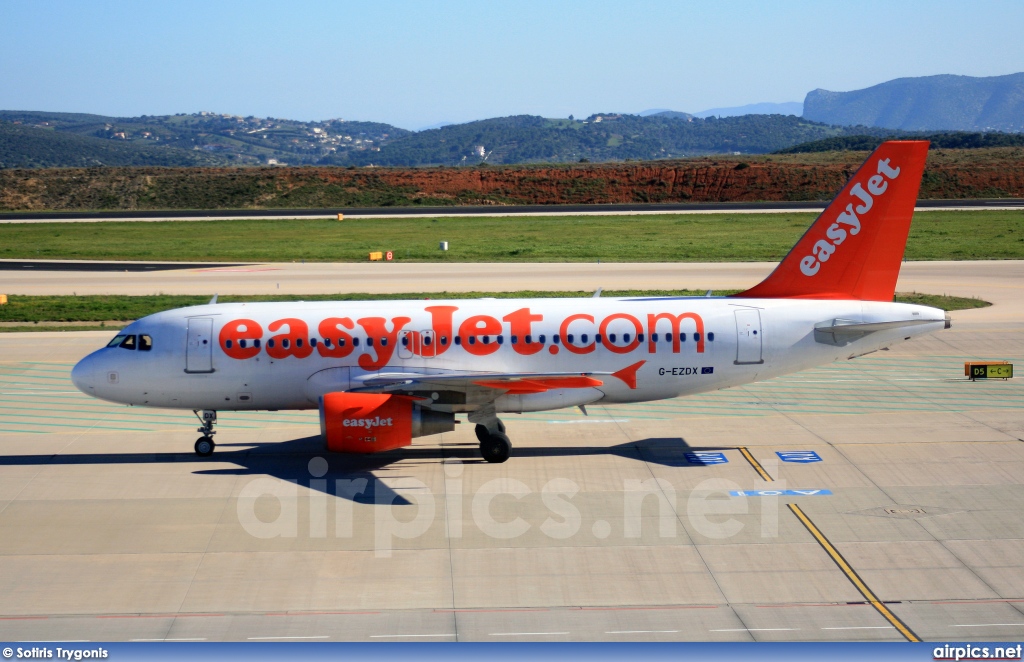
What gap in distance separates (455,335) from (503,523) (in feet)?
22.7

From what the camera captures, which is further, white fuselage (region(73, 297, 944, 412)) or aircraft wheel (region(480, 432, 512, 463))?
white fuselage (region(73, 297, 944, 412))

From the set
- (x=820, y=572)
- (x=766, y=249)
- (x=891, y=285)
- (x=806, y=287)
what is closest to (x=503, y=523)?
(x=820, y=572)

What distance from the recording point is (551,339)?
25.6 metres

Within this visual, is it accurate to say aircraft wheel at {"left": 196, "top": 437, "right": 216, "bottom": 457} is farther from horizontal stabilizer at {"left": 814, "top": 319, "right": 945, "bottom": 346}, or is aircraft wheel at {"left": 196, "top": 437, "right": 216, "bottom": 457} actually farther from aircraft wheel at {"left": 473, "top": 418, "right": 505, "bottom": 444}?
horizontal stabilizer at {"left": 814, "top": 319, "right": 945, "bottom": 346}

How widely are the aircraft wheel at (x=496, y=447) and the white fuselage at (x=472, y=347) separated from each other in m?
0.90

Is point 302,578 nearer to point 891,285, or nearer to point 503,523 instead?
point 503,523

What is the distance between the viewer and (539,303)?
26.5 m

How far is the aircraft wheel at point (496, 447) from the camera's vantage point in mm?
24312

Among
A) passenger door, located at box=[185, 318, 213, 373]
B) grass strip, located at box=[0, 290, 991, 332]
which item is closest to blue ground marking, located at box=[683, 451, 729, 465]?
passenger door, located at box=[185, 318, 213, 373]

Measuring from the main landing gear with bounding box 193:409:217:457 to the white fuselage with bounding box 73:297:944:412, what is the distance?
0.98 feet

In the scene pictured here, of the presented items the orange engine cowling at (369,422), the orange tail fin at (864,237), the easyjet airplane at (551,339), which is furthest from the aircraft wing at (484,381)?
the orange tail fin at (864,237)

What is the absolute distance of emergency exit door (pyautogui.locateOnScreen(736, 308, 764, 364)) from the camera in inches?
1010
